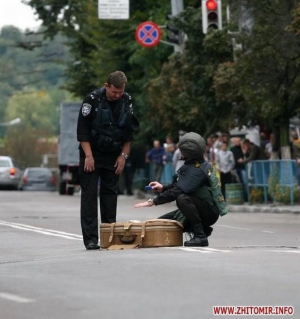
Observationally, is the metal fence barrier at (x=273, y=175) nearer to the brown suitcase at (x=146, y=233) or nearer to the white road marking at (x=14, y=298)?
the brown suitcase at (x=146, y=233)

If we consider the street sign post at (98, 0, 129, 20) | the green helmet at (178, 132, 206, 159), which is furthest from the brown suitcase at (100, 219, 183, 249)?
the street sign post at (98, 0, 129, 20)

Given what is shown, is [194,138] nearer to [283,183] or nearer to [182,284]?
[182,284]

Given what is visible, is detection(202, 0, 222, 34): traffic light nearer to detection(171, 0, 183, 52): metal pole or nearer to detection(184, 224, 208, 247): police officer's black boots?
detection(171, 0, 183, 52): metal pole

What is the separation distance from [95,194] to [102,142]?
23.5 inches

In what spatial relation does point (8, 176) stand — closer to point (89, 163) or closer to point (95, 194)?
point (95, 194)

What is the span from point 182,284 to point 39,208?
71.1 ft

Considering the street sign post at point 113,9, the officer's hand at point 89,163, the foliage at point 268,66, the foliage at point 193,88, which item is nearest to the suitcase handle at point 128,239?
the officer's hand at point 89,163

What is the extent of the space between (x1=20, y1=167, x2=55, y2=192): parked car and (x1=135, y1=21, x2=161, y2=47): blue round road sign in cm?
2723

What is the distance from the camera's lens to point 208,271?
1139cm

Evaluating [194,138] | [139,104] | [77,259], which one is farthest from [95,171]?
[139,104]

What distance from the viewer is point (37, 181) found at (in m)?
69.9

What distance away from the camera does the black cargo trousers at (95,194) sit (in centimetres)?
1557

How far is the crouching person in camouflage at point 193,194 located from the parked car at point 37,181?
53069mm

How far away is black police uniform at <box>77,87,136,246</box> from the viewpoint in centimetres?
1541
